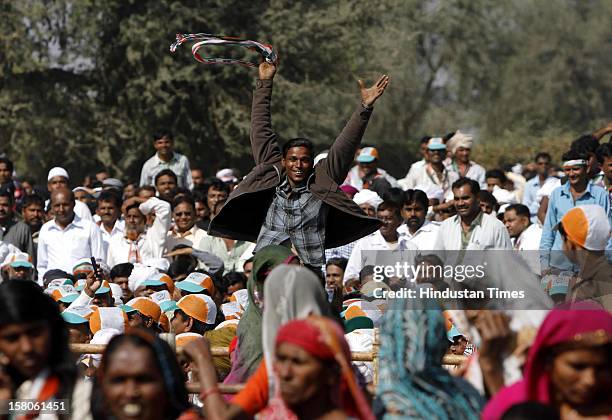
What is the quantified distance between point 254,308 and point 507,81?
46.2 m

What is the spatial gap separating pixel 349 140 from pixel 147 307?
191 cm

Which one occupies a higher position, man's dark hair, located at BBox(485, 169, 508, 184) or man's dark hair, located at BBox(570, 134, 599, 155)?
man's dark hair, located at BBox(485, 169, 508, 184)

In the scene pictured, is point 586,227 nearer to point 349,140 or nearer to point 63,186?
point 349,140

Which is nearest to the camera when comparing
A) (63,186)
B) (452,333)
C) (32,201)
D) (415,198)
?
(452,333)

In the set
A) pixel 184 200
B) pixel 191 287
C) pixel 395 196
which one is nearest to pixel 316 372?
pixel 191 287

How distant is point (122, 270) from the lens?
444 inches

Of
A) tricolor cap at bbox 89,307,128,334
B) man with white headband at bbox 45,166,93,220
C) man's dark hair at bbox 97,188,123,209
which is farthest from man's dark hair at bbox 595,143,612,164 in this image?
man's dark hair at bbox 97,188,123,209

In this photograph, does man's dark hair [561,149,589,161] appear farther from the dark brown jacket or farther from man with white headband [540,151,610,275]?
the dark brown jacket

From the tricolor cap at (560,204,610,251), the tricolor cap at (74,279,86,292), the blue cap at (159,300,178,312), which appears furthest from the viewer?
the tricolor cap at (74,279,86,292)

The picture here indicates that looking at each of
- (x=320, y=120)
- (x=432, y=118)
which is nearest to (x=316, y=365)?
(x=320, y=120)

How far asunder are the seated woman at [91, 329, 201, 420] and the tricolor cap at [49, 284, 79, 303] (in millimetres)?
5147

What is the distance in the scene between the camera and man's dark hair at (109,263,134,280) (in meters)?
11.2

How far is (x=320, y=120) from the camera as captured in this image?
93.4 ft

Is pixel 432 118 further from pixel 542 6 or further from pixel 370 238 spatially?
pixel 370 238
